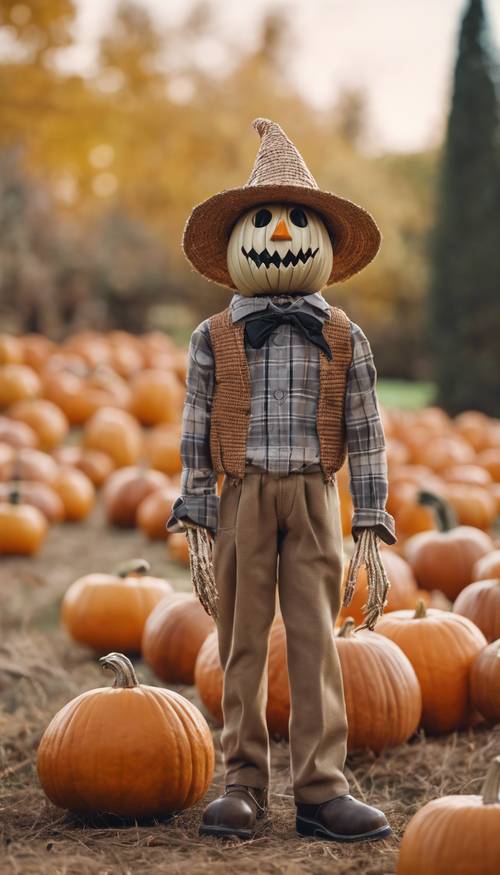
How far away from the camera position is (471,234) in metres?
15.8

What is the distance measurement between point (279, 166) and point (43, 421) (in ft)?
20.7

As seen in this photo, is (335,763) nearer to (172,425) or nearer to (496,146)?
(172,425)

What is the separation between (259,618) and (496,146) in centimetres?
1382

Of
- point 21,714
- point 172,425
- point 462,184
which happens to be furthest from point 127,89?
point 21,714

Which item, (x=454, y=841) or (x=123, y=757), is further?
(x=123, y=757)

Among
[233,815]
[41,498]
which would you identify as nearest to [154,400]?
[41,498]

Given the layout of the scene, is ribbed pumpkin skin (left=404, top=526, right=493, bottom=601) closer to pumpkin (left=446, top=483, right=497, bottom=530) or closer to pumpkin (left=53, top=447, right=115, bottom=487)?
pumpkin (left=446, top=483, right=497, bottom=530)

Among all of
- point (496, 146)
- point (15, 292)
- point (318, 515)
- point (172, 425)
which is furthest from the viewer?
point (496, 146)

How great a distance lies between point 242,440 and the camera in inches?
125

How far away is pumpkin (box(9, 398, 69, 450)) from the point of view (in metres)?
9.24

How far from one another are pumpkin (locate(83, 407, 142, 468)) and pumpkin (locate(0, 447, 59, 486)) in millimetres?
895

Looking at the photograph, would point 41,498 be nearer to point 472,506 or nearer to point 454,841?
point 472,506

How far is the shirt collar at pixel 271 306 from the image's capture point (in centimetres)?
321

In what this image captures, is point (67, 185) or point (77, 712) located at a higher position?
point (67, 185)
